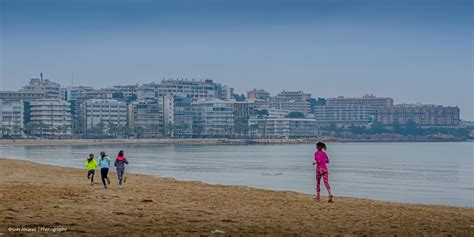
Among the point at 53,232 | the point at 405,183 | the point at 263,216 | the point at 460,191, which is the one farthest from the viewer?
the point at 405,183

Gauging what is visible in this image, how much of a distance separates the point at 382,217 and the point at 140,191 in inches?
400

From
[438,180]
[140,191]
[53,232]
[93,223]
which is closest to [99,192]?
[140,191]

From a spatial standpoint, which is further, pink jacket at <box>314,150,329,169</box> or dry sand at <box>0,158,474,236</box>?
pink jacket at <box>314,150,329,169</box>

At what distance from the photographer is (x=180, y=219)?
1734 cm

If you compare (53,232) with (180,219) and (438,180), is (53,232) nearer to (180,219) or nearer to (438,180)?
(180,219)

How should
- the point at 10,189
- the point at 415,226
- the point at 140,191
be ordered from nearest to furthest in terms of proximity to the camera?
the point at 415,226 < the point at 10,189 < the point at 140,191

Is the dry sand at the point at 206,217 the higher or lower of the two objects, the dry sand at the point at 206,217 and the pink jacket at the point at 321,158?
the lower

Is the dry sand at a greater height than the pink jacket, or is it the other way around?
the pink jacket

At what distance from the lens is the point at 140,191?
2662 cm

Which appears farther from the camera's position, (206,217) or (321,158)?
(321,158)

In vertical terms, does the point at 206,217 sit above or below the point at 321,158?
below

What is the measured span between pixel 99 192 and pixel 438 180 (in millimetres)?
36196

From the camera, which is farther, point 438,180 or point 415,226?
point 438,180

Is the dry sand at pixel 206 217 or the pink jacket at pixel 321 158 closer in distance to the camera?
the dry sand at pixel 206 217
